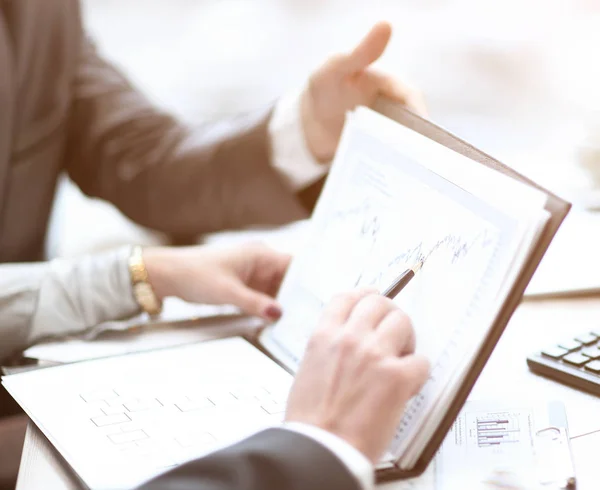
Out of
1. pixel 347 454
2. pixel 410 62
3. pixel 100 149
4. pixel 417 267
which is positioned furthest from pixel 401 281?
pixel 410 62

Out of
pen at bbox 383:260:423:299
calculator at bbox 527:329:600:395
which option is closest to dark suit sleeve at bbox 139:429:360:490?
pen at bbox 383:260:423:299

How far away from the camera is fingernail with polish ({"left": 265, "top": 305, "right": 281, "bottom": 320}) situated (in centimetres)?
77

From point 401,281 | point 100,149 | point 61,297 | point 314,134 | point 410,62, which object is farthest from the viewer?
point 410,62

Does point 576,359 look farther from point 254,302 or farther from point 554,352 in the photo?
point 254,302

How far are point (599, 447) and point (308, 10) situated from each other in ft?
3.37

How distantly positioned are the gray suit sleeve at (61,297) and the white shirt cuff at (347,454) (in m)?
0.37

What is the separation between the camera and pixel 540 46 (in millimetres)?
1319

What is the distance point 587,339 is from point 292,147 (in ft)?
1.39

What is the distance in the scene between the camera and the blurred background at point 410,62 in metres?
1.31

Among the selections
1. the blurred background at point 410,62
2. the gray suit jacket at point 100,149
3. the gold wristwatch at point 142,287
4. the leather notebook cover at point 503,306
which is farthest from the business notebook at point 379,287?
the blurred background at point 410,62

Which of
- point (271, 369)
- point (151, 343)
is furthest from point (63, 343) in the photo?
point (271, 369)

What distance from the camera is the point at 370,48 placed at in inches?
31.7

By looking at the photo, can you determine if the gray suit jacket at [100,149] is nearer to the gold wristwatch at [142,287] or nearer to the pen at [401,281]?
the gold wristwatch at [142,287]

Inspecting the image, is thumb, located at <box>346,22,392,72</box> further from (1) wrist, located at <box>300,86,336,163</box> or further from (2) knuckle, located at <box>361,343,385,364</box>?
(2) knuckle, located at <box>361,343,385,364</box>
